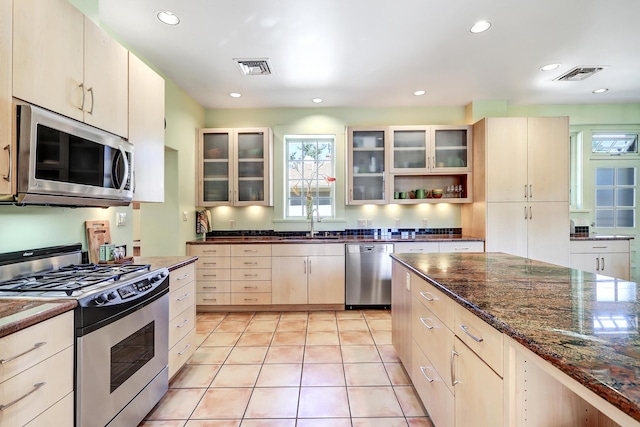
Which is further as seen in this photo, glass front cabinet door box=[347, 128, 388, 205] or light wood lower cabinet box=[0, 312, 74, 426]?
glass front cabinet door box=[347, 128, 388, 205]

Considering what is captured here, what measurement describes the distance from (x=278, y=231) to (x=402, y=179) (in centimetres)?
199

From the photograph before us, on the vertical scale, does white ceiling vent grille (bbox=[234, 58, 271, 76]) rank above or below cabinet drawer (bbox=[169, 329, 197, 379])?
above

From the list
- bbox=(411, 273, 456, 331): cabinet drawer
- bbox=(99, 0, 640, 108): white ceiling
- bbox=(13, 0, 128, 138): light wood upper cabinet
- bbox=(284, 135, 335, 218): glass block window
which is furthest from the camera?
bbox=(284, 135, 335, 218): glass block window

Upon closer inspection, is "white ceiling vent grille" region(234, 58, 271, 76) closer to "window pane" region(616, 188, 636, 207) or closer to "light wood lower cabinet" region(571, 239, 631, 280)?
"light wood lower cabinet" region(571, 239, 631, 280)

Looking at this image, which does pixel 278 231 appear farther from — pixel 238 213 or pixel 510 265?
pixel 510 265

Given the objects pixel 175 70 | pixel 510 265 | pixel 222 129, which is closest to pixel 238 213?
pixel 222 129

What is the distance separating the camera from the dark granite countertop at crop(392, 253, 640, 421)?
663 mm

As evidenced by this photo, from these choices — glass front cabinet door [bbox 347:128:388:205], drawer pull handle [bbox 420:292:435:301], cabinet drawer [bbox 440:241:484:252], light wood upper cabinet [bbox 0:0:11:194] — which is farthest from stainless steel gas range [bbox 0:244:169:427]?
cabinet drawer [bbox 440:241:484:252]

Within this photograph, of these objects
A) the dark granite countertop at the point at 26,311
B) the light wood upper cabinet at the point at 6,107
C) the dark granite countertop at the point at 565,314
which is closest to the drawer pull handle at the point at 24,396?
the dark granite countertop at the point at 26,311

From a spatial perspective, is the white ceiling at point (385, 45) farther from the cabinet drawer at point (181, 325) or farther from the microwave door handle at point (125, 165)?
the cabinet drawer at point (181, 325)

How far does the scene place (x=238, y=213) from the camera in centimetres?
441

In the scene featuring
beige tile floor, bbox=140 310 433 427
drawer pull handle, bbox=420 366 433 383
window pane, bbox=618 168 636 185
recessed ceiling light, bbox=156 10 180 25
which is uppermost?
recessed ceiling light, bbox=156 10 180 25

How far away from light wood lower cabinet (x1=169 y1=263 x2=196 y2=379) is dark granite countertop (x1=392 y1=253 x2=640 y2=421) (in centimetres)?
171

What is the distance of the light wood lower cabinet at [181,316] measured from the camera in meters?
2.11
